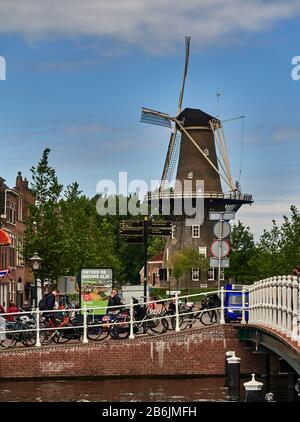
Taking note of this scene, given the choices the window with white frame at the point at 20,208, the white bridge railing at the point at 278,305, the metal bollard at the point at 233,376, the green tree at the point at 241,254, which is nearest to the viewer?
the white bridge railing at the point at 278,305

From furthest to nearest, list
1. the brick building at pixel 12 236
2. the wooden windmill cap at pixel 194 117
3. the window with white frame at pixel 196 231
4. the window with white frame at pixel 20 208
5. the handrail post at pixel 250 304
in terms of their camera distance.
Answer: the window with white frame at pixel 196 231
the wooden windmill cap at pixel 194 117
the window with white frame at pixel 20 208
the brick building at pixel 12 236
the handrail post at pixel 250 304

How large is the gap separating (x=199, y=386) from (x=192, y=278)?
272ft

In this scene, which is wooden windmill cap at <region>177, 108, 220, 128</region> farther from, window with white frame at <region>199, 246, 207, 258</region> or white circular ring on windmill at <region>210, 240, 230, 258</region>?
white circular ring on windmill at <region>210, 240, 230, 258</region>

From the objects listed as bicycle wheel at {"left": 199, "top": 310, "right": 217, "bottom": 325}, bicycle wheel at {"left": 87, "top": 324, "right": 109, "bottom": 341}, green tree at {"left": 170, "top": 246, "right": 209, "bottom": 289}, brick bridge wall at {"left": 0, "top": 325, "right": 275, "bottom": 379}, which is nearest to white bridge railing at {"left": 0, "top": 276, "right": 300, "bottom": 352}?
bicycle wheel at {"left": 87, "top": 324, "right": 109, "bottom": 341}

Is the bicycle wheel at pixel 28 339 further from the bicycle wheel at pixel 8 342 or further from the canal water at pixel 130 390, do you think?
the canal water at pixel 130 390

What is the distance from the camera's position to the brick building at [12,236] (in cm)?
7638

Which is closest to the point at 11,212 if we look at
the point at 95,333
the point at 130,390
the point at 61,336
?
the point at 95,333

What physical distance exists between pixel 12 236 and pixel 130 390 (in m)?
49.8

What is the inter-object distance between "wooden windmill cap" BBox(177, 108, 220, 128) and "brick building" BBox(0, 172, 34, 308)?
20.5m

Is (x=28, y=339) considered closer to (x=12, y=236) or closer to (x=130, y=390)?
(x=130, y=390)

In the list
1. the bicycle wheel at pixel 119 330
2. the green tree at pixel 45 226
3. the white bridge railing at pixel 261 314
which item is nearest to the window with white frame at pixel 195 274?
the green tree at pixel 45 226

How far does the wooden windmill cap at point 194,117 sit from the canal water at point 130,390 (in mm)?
71504

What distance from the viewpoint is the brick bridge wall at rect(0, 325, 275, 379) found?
35.9 meters

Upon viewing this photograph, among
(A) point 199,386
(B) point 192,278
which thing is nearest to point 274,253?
(B) point 192,278
